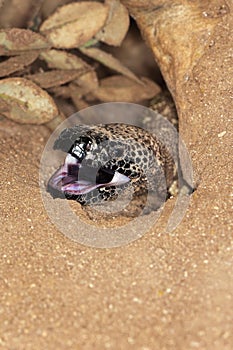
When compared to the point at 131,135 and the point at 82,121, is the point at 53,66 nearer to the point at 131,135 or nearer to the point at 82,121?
the point at 82,121

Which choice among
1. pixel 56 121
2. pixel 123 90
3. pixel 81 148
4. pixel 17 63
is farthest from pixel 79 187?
pixel 123 90

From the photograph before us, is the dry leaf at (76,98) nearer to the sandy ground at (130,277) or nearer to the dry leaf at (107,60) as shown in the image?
the dry leaf at (107,60)

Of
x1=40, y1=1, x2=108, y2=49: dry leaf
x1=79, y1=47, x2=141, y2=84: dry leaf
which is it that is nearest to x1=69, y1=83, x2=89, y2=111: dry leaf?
x1=79, y1=47, x2=141, y2=84: dry leaf

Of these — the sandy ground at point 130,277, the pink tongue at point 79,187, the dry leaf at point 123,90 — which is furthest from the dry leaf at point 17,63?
the pink tongue at point 79,187

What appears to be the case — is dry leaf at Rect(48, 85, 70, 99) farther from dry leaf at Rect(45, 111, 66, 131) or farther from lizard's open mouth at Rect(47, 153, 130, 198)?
lizard's open mouth at Rect(47, 153, 130, 198)

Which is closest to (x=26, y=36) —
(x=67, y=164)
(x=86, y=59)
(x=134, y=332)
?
(x=86, y=59)

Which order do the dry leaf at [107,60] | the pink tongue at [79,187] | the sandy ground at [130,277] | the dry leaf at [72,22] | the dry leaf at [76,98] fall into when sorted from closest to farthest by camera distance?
the sandy ground at [130,277], the pink tongue at [79,187], the dry leaf at [72,22], the dry leaf at [107,60], the dry leaf at [76,98]

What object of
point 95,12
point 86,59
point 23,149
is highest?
point 95,12
